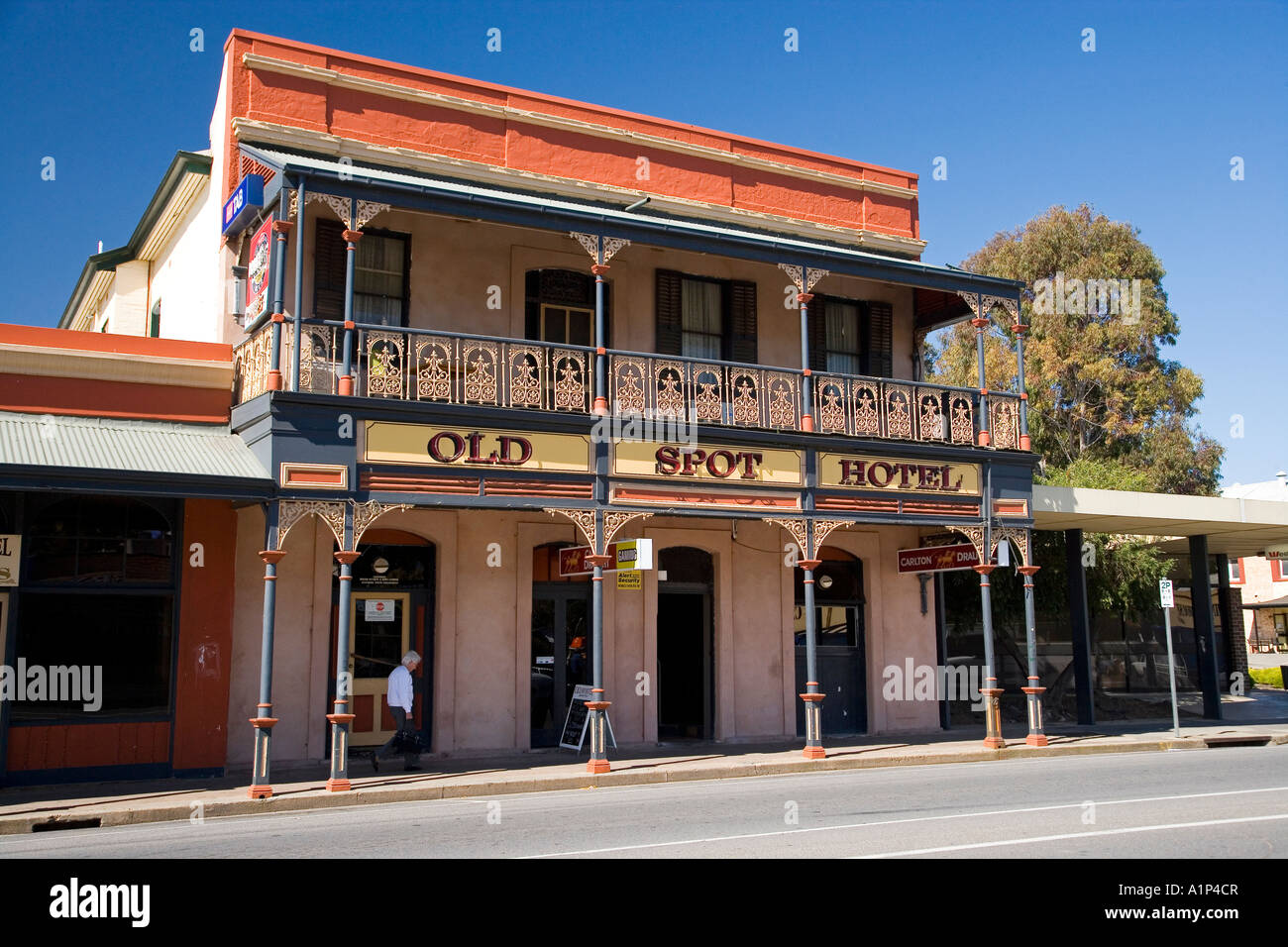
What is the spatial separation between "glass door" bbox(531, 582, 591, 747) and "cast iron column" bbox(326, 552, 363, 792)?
4104 mm

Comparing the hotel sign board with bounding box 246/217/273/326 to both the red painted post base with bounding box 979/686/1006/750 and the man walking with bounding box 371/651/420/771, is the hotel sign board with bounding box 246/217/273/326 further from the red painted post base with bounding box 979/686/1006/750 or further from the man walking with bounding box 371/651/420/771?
the red painted post base with bounding box 979/686/1006/750

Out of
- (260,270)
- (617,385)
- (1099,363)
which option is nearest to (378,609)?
(617,385)

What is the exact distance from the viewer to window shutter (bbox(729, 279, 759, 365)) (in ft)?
60.8

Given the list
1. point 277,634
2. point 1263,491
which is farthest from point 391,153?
point 1263,491

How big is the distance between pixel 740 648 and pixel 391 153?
9.11 meters

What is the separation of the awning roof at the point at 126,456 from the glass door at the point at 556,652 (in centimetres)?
519

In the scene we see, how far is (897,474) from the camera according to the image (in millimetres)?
17250

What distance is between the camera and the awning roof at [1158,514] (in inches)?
796

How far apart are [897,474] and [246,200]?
9815mm

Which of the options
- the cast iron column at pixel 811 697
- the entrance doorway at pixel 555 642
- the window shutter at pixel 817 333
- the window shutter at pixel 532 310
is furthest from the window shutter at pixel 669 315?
the cast iron column at pixel 811 697

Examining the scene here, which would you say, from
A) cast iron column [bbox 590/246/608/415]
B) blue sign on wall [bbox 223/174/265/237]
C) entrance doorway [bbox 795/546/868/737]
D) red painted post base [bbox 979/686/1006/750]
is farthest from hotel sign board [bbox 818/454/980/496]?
blue sign on wall [bbox 223/174/265/237]

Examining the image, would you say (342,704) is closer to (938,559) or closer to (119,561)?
(119,561)

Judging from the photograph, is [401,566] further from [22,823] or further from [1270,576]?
[1270,576]

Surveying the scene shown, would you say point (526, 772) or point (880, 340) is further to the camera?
point (880, 340)
